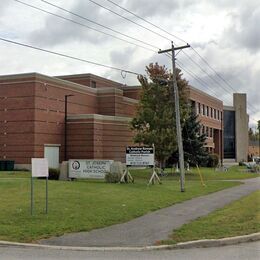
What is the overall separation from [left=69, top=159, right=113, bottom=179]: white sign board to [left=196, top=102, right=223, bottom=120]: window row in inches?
2128

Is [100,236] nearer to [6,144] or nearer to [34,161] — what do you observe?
[34,161]

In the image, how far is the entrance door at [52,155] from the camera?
49.3 meters

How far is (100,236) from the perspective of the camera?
1223cm

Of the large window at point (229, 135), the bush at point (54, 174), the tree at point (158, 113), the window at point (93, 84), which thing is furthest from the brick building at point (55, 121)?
the large window at point (229, 135)

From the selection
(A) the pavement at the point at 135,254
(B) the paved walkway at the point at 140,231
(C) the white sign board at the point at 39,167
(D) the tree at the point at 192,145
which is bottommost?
(A) the pavement at the point at 135,254

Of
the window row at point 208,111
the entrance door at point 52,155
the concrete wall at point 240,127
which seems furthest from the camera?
the concrete wall at point 240,127

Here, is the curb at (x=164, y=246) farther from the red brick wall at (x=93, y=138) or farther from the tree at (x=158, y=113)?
the red brick wall at (x=93, y=138)

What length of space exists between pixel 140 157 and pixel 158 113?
42.8 ft

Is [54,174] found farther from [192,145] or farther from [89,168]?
[192,145]

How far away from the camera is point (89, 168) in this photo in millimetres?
31344

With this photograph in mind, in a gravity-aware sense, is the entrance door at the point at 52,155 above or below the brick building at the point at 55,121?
below

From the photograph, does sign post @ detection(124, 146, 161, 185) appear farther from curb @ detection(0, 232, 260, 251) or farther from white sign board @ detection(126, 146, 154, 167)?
curb @ detection(0, 232, 260, 251)

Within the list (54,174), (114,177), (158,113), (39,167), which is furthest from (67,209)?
(158,113)

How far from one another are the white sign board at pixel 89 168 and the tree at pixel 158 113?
37.9ft
